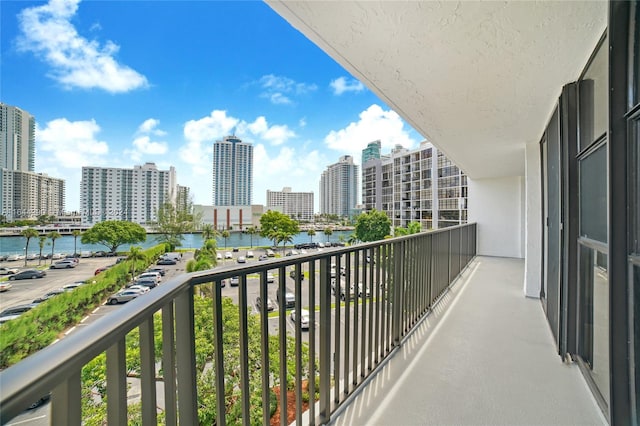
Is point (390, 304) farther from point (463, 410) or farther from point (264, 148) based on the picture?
point (264, 148)

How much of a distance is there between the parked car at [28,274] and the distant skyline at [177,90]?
8.55 m

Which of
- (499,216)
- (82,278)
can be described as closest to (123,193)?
(82,278)

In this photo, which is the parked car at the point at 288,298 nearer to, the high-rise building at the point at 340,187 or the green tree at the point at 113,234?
the green tree at the point at 113,234

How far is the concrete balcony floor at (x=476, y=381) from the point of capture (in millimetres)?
1494

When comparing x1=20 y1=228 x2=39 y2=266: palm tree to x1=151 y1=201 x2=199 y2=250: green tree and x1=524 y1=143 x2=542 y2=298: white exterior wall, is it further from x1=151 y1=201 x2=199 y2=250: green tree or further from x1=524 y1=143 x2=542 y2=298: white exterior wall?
x1=524 y1=143 x2=542 y2=298: white exterior wall

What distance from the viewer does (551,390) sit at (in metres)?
1.72

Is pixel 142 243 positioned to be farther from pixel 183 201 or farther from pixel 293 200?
pixel 293 200

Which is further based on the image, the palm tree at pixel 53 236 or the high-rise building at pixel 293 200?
the high-rise building at pixel 293 200

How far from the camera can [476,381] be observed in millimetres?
1804

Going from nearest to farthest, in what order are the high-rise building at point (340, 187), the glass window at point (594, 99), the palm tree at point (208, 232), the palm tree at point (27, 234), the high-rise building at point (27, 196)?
the glass window at point (594, 99)
the palm tree at point (27, 234)
the high-rise building at point (27, 196)
the palm tree at point (208, 232)
the high-rise building at point (340, 187)

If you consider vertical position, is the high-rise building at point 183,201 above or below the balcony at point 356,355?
above

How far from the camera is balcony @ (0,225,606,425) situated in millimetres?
528

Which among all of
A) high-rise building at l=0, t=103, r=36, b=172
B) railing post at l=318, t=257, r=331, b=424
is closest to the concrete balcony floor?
railing post at l=318, t=257, r=331, b=424

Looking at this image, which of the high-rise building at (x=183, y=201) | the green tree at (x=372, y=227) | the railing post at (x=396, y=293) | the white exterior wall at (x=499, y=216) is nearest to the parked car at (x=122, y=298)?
the railing post at (x=396, y=293)
